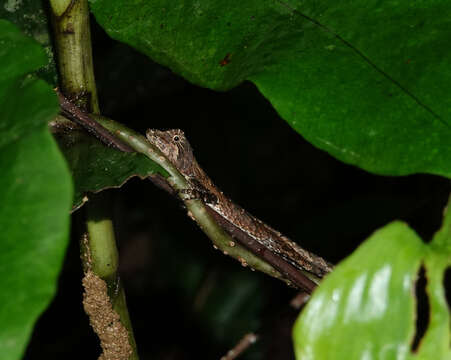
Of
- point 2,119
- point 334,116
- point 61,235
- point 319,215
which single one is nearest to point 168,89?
point 319,215

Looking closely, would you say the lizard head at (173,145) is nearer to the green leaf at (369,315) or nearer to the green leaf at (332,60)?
the green leaf at (332,60)

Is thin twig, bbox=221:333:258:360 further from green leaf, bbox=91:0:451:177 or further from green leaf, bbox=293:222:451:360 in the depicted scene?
green leaf, bbox=293:222:451:360

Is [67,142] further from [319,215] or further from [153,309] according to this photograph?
[153,309]

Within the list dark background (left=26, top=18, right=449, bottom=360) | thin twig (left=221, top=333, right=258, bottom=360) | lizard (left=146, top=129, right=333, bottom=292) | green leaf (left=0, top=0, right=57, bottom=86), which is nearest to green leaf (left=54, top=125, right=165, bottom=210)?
lizard (left=146, top=129, right=333, bottom=292)

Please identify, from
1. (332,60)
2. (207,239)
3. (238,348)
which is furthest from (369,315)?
(207,239)

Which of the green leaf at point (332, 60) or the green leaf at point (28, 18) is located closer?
the green leaf at point (332, 60)

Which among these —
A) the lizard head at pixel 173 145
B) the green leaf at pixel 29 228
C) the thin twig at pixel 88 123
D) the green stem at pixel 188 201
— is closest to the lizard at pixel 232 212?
the lizard head at pixel 173 145

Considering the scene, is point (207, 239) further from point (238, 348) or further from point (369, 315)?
point (369, 315)
